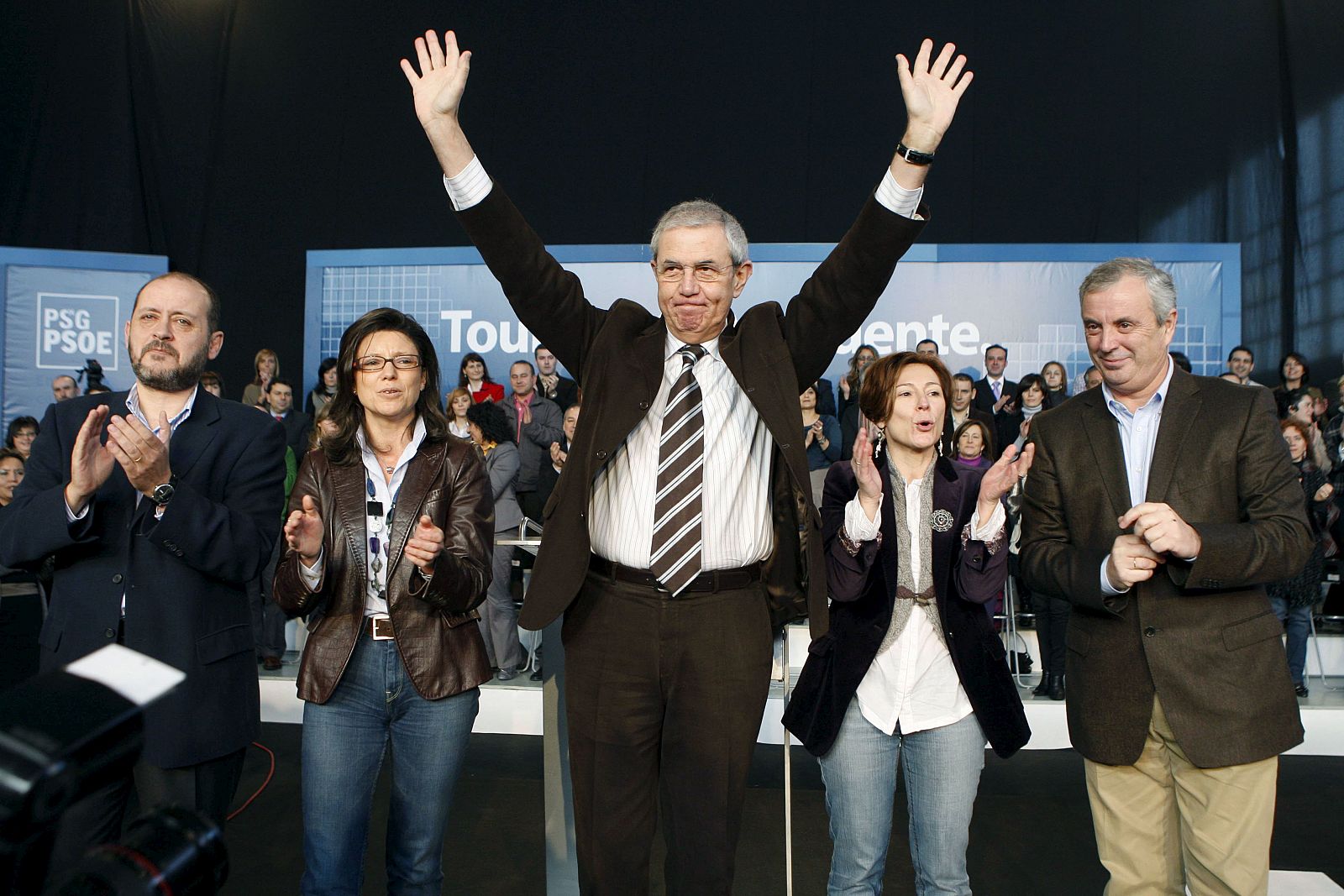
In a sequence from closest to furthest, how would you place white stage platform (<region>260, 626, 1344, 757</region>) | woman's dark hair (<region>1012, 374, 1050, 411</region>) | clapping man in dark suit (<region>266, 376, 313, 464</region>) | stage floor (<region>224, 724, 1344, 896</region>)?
stage floor (<region>224, 724, 1344, 896</region>) < white stage platform (<region>260, 626, 1344, 757</region>) < clapping man in dark suit (<region>266, 376, 313, 464</region>) < woman's dark hair (<region>1012, 374, 1050, 411</region>)

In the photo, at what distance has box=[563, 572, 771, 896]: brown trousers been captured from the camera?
6.45ft

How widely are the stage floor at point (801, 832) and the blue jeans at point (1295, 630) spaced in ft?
1.59

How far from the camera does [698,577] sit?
199 cm

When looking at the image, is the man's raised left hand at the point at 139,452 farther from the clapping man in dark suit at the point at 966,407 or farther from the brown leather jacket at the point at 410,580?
the clapping man in dark suit at the point at 966,407

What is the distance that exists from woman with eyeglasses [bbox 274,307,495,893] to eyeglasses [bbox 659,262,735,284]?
2.17 feet

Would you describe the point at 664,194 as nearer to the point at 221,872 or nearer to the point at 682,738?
the point at 682,738

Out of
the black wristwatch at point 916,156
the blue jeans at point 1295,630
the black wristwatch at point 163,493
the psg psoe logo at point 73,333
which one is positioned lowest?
the blue jeans at point 1295,630

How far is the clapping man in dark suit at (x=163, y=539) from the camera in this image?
199 cm

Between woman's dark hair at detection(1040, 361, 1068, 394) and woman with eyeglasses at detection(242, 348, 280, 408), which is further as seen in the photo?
woman with eyeglasses at detection(242, 348, 280, 408)

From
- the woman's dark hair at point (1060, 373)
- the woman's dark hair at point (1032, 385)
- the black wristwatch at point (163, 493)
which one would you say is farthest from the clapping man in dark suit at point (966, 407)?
the black wristwatch at point (163, 493)

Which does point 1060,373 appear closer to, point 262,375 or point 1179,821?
point 1179,821

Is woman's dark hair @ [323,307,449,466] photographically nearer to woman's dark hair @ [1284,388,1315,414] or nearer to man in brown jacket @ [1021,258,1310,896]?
man in brown jacket @ [1021,258,1310,896]

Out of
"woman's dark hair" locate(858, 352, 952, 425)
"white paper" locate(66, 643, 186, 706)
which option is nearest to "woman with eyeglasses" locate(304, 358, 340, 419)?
"woman's dark hair" locate(858, 352, 952, 425)

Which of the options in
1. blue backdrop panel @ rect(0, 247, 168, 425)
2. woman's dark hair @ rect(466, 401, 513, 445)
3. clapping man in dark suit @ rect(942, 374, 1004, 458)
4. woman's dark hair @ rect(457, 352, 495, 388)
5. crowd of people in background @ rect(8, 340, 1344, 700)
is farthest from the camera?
blue backdrop panel @ rect(0, 247, 168, 425)
